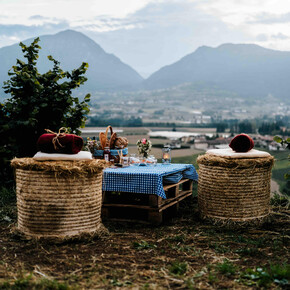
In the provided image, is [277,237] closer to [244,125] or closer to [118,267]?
A: [118,267]

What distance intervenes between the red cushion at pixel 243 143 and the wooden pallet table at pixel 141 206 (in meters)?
0.98

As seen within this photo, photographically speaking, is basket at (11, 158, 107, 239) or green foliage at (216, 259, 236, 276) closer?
green foliage at (216, 259, 236, 276)

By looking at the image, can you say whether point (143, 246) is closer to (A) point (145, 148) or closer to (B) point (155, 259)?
(B) point (155, 259)

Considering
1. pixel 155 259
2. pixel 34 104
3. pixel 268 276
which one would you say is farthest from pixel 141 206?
pixel 34 104

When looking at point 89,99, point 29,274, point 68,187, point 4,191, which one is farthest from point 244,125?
point 29,274

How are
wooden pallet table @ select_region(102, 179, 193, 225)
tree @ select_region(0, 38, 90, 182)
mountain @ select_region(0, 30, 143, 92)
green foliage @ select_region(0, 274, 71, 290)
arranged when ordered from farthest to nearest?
mountain @ select_region(0, 30, 143, 92) → tree @ select_region(0, 38, 90, 182) → wooden pallet table @ select_region(102, 179, 193, 225) → green foliage @ select_region(0, 274, 71, 290)

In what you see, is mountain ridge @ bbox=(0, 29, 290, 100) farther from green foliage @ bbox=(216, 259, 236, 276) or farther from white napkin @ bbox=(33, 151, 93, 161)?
green foliage @ bbox=(216, 259, 236, 276)

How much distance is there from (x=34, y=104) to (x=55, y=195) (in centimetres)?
340

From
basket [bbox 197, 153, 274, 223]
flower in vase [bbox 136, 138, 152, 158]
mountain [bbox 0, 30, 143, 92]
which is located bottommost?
basket [bbox 197, 153, 274, 223]

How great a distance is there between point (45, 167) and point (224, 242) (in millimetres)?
2036

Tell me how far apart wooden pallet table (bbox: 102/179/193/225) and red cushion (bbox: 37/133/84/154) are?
1.00 m

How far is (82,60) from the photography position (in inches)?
283

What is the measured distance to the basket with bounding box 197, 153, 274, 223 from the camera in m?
4.86

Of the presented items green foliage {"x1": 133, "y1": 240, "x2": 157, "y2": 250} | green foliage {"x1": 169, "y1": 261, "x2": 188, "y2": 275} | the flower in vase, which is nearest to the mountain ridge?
the flower in vase
